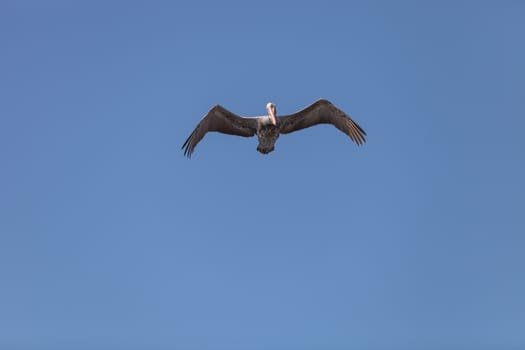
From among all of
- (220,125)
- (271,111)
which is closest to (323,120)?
(271,111)

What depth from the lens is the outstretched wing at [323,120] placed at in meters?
26.7

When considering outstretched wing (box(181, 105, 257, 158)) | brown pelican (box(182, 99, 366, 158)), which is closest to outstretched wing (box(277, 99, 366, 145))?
brown pelican (box(182, 99, 366, 158))

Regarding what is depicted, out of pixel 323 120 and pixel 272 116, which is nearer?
pixel 272 116

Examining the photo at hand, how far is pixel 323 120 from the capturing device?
27.4m

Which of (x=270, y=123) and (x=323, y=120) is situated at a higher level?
(x=323, y=120)

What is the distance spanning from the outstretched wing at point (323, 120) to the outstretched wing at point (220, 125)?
119cm

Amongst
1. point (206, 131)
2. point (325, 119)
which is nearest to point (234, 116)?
point (206, 131)

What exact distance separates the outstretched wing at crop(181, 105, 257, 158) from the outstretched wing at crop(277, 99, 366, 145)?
1.19 meters

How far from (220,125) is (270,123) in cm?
187

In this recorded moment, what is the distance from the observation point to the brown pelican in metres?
26.2

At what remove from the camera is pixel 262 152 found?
2625 cm

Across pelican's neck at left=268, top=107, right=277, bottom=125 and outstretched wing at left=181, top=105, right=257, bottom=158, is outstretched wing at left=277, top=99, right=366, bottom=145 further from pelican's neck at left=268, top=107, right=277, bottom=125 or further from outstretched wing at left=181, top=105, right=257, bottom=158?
outstretched wing at left=181, top=105, right=257, bottom=158

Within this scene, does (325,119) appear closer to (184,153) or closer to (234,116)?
(234,116)

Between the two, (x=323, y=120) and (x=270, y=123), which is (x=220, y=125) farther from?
(x=323, y=120)
